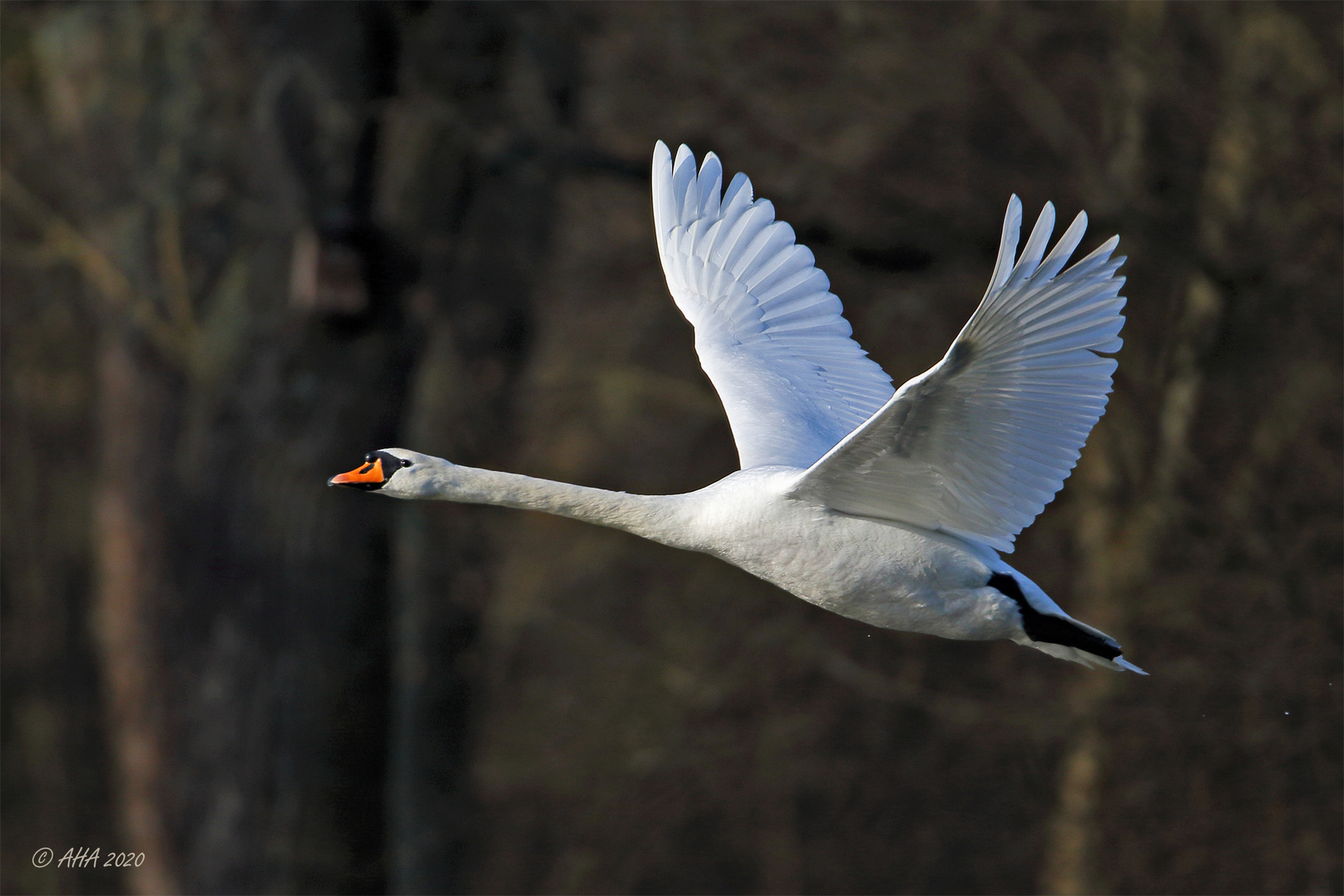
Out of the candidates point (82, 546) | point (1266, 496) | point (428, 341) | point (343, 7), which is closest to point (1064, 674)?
point (1266, 496)

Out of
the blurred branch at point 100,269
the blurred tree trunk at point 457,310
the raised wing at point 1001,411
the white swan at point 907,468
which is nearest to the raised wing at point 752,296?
the white swan at point 907,468

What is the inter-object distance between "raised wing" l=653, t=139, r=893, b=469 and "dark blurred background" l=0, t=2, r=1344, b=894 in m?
1.78

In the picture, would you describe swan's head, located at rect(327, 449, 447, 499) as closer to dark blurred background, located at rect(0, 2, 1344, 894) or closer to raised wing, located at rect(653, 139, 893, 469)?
raised wing, located at rect(653, 139, 893, 469)

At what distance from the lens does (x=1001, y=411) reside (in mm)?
3590

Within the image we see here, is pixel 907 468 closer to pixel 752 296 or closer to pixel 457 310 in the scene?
pixel 752 296

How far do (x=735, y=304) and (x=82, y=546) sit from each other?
6247 millimetres

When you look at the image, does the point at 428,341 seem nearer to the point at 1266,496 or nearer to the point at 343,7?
the point at 343,7

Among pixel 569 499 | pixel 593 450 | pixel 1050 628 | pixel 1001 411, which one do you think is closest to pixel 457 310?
pixel 593 450

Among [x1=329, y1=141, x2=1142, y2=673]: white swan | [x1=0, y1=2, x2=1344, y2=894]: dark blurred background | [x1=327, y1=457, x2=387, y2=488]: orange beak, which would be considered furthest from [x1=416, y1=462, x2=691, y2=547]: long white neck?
[x1=0, y1=2, x2=1344, y2=894]: dark blurred background

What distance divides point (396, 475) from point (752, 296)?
1.36 metres

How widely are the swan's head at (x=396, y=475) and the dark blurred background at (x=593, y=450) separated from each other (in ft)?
7.11

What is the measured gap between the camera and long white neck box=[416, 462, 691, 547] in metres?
4.00

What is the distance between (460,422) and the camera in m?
9.04

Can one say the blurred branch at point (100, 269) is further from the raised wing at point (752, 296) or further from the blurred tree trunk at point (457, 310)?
the raised wing at point (752, 296)
